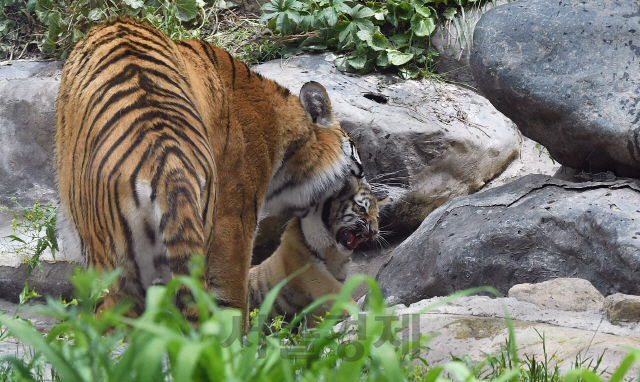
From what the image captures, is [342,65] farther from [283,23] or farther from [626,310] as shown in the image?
[626,310]

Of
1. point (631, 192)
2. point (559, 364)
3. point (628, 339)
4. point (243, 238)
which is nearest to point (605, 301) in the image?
point (628, 339)

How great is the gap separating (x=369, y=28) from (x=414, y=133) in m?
1.22

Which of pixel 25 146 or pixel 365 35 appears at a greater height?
pixel 365 35

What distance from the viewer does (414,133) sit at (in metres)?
6.30

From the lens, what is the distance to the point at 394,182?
6418 millimetres

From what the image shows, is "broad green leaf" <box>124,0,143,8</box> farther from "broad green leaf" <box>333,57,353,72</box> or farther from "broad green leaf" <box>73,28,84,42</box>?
"broad green leaf" <box>333,57,353,72</box>

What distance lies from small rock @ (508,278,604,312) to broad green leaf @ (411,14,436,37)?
3.70 meters

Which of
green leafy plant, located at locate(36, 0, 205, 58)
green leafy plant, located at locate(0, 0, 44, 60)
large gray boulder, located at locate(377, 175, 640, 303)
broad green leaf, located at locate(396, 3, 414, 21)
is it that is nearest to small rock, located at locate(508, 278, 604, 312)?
large gray boulder, located at locate(377, 175, 640, 303)

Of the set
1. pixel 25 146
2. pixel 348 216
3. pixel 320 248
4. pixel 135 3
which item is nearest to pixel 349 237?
pixel 348 216

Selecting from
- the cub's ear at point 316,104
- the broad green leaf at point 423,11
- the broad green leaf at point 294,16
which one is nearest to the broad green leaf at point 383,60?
the broad green leaf at point 423,11

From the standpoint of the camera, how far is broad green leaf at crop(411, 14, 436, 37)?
6.86m

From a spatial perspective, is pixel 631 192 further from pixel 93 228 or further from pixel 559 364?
pixel 93 228

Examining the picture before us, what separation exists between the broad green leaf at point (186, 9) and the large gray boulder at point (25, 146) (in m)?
1.41

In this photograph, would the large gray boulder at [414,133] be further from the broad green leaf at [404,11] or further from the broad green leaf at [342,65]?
the broad green leaf at [404,11]
